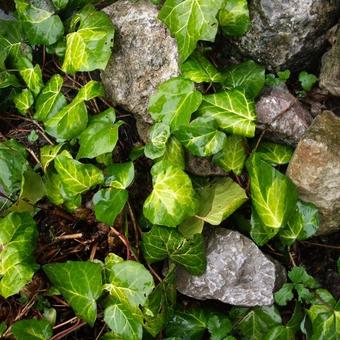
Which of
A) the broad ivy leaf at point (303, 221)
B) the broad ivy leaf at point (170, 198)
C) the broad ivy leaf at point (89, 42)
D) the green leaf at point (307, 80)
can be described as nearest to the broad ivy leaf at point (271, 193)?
the broad ivy leaf at point (303, 221)

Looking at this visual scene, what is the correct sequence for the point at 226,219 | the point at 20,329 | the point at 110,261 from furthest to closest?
the point at 226,219 < the point at 110,261 < the point at 20,329

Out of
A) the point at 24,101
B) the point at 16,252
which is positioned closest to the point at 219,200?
the point at 16,252

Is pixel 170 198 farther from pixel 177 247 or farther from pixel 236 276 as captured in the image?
pixel 236 276

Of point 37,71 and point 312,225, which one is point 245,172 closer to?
point 312,225

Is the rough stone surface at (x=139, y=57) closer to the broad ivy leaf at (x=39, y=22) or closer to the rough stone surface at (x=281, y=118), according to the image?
the broad ivy leaf at (x=39, y=22)

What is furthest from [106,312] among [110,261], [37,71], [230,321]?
[37,71]

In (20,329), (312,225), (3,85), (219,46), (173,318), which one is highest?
(219,46)
